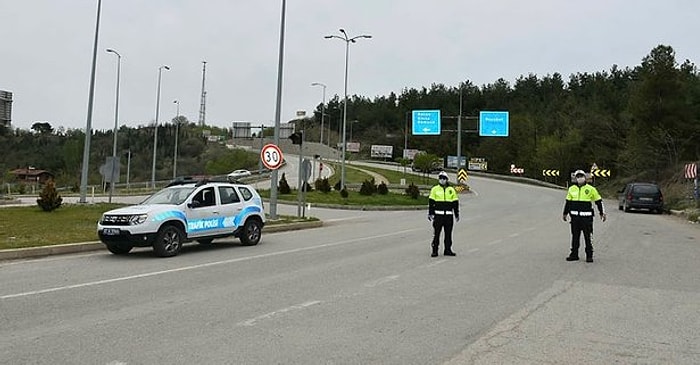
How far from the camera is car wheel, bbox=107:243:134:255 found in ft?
43.2

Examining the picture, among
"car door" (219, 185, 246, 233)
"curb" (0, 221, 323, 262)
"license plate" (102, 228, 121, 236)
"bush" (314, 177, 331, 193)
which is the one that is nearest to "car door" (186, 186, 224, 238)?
"car door" (219, 185, 246, 233)

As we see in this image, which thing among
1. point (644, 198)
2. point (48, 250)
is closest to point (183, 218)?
point (48, 250)

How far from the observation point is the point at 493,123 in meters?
52.9

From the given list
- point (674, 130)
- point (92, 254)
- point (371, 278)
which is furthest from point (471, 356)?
point (674, 130)

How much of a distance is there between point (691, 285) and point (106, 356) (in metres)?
9.04

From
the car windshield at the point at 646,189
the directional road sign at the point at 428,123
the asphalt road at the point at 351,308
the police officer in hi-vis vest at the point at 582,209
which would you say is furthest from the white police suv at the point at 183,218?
the directional road sign at the point at 428,123

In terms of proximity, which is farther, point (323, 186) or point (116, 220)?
point (323, 186)

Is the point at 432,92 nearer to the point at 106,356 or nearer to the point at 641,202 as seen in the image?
the point at 641,202

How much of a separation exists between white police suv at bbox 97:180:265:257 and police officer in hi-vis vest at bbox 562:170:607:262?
306 inches

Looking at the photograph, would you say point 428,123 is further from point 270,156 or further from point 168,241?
point 168,241

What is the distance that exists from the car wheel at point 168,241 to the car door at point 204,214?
1.43 feet

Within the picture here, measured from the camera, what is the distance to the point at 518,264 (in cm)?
1255

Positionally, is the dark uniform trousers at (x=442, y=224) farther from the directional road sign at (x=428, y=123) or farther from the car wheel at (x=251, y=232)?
the directional road sign at (x=428, y=123)

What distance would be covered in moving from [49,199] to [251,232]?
1205cm
